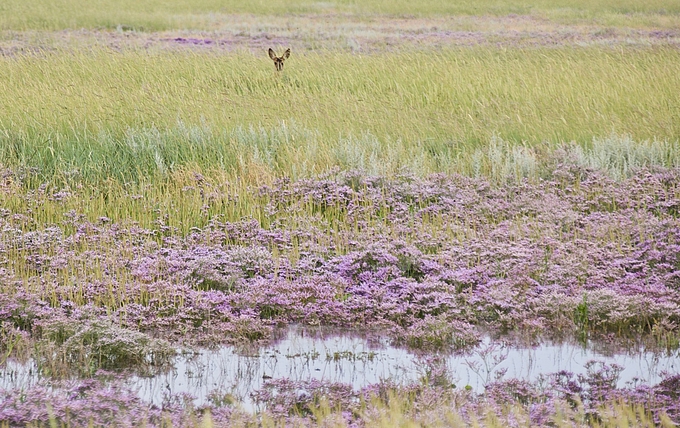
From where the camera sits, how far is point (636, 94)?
1062 centimetres

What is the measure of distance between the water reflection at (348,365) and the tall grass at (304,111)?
304cm

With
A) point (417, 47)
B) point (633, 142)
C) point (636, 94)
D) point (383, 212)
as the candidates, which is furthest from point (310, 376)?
point (417, 47)

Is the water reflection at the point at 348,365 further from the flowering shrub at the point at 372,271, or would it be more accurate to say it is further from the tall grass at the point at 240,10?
the tall grass at the point at 240,10

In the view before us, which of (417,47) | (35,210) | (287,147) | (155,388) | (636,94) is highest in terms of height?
(417,47)

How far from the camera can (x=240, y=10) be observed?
100ft

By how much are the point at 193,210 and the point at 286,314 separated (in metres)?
2.04

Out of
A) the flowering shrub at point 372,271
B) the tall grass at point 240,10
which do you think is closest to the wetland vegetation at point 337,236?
the flowering shrub at point 372,271

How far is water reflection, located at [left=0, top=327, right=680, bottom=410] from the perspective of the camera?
3.99 m

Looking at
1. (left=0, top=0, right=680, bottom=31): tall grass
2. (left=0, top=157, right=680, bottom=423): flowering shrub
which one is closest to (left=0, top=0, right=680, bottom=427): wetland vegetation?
(left=0, top=157, right=680, bottom=423): flowering shrub

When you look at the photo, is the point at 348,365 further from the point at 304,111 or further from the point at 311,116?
the point at 304,111

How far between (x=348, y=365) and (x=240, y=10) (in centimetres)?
2783

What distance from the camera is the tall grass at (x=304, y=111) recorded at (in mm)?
7855

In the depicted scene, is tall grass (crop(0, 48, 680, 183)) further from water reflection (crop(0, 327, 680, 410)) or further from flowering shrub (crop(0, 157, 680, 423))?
water reflection (crop(0, 327, 680, 410))

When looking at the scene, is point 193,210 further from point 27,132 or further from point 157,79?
point 157,79
